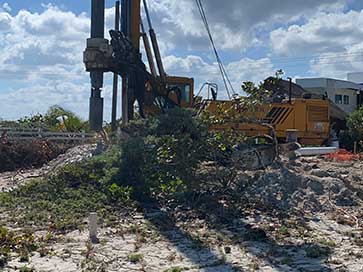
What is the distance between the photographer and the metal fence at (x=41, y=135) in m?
24.9

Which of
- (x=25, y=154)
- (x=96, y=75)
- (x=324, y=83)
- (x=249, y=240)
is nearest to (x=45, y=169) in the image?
(x=25, y=154)

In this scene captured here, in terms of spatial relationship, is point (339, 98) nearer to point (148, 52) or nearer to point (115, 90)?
point (115, 90)

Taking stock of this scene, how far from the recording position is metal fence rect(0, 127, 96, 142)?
24906 millimetres

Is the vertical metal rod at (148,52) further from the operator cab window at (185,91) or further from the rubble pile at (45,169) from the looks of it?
the rubble pile at (45,169)

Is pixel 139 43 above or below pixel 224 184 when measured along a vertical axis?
above

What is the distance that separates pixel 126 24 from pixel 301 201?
1057 cm

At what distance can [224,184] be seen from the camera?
13.1 meters

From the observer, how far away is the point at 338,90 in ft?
146

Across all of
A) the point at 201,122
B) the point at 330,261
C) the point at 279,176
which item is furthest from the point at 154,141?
the point at 330,261

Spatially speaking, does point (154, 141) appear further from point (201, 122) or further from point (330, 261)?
point (330, 261)

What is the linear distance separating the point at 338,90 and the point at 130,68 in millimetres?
Answer: 27363

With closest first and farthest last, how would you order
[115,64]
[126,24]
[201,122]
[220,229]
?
[220,229] < [201,122] < [115,64] < [126,24]

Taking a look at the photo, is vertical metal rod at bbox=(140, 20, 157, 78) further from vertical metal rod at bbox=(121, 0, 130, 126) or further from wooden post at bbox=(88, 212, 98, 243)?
wooden post at bbox=(88, 212, 98, 243)

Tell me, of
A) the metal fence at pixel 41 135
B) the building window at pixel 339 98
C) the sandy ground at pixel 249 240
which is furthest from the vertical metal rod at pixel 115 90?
the building window at pixel 339 98
